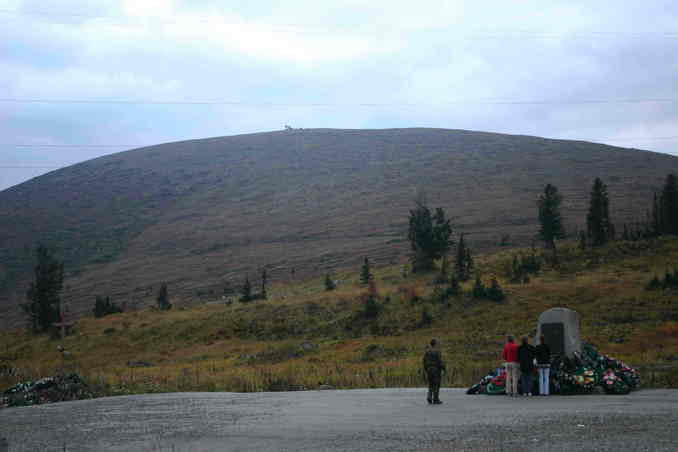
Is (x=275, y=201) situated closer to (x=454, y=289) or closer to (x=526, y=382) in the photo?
(x=454, y=289)

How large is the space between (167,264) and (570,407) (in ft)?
277

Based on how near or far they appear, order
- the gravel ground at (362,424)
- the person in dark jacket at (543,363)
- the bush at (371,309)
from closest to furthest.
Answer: the gravel ground at (362,424) → the person in dark jacket at (543,363) → the bush at (371,309)

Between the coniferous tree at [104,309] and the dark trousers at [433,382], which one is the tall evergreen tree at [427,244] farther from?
the dark trousers at [433,382]

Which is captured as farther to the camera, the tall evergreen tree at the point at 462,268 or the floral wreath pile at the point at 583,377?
the tall evergreen tree at the point at 462,268

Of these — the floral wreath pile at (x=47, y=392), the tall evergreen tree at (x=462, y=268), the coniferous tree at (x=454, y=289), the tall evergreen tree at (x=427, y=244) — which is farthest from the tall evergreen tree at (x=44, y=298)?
the floral wreath pile at (x=47, y=392)

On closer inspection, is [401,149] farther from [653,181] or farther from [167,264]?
[167,264]

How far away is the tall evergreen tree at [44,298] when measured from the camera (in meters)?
58.0

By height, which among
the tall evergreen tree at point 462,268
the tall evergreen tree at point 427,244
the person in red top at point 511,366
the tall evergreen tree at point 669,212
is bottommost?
the person in red top at point 511,366

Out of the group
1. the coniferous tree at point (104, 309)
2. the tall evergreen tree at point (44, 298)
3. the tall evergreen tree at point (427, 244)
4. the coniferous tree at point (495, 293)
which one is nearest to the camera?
the coniferous tree at point (495, 293)

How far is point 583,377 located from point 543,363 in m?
1.10

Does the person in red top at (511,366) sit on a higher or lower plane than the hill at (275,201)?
lower

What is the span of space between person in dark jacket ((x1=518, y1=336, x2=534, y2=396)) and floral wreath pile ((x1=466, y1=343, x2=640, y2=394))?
0.45 meters

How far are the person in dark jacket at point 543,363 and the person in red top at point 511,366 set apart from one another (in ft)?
1.52

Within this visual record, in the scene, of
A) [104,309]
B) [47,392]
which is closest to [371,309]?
[47,392]
